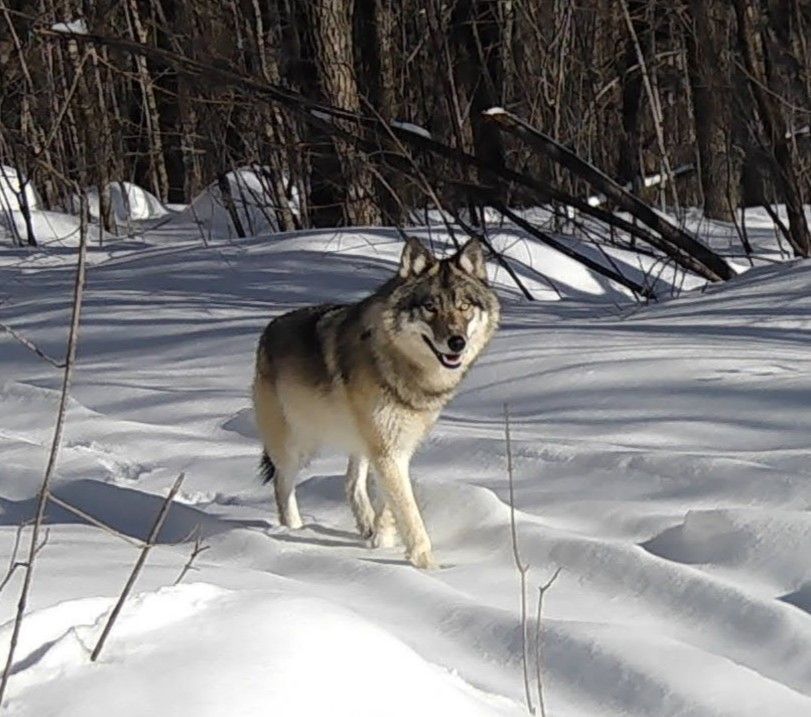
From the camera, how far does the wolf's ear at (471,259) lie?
6.04 meters

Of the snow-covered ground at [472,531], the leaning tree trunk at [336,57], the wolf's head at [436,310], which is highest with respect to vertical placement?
the leaning tree trunk at [336,57]

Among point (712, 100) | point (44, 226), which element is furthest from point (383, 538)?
point (44, 226)

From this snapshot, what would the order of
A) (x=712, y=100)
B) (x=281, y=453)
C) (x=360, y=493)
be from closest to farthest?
(x=360, y=493)
(x=281, y=453)
(x=712, y=100)

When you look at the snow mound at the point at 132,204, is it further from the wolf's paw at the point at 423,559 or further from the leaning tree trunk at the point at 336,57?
the wolf's paw at the point at 423,559

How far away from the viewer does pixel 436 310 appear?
5883mm

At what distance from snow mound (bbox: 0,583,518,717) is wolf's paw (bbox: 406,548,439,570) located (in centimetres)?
182

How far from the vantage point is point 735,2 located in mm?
12633

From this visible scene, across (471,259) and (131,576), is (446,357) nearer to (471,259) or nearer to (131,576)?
(471,259)

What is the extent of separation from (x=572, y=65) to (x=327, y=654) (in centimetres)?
1437

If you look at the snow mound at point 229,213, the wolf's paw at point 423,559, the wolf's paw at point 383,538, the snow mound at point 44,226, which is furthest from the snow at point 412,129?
the snow mound at point 44,226

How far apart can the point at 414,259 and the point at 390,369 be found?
473 mm

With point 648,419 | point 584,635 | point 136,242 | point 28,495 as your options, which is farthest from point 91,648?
point 136,242

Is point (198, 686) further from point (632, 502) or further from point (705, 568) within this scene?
point (632, 502)

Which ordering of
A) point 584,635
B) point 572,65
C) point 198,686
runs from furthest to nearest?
point 572,65 → point 584,635 → point 198,686
